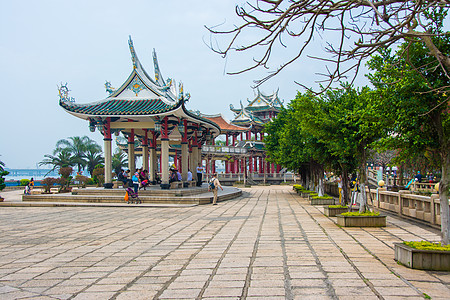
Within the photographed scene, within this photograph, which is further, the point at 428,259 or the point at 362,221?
the point at 362,221

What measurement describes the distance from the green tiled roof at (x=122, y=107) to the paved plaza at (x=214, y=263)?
1161cm

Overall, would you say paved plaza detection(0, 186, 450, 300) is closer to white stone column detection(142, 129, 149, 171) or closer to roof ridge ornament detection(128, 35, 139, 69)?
roof ridge ornament detection(128, 35, 139, 69)

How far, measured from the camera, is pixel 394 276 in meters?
4.71

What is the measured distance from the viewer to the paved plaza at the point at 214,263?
169 inches

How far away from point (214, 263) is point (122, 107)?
17.6 metres

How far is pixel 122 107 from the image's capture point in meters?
21.8

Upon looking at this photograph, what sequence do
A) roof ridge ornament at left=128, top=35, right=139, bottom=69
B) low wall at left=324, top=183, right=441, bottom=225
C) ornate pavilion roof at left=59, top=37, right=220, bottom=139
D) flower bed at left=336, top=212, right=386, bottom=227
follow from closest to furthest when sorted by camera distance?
flower bed at left=336, top=212, right=386, bottom=227 → low wall at left=324, top=183, right=441, bottom=225 → ornate pavilion roof at left=59, top=37, right=220, bottom=139 → roof ridge ornament at left=128, top=35, right=139, bottom=69

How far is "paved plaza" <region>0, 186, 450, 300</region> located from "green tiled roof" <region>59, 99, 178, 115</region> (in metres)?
11.6

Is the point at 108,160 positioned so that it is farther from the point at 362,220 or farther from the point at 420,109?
the point at 420,109

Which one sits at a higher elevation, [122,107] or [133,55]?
[133,55]

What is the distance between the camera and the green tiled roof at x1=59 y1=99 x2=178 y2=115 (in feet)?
67.8

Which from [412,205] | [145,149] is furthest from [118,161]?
[412,205]

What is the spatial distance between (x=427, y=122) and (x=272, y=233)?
401cm

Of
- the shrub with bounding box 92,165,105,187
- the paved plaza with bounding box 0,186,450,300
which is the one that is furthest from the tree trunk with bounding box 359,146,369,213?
the shrub with bounding box 92,165,105,187
